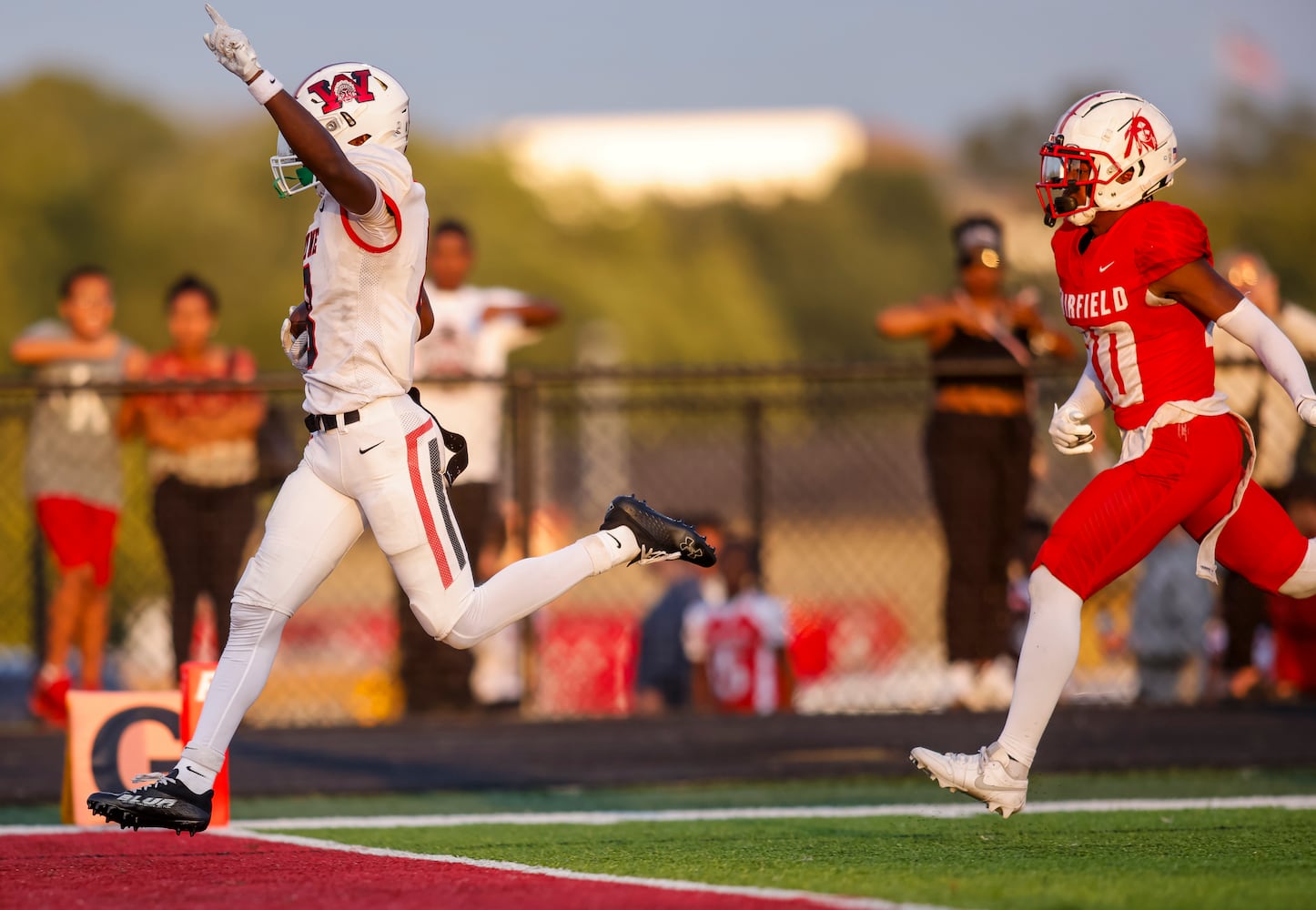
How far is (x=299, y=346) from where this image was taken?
5.45 metres

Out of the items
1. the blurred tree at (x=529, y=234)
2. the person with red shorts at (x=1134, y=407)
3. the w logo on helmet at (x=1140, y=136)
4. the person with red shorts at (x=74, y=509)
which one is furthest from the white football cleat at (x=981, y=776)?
the blurred tree at (x=529, y=234)

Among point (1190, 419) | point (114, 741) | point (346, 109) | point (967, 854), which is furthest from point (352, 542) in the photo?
point (1190, 419)

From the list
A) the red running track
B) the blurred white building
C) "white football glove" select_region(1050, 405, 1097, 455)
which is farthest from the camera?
the blurred white building

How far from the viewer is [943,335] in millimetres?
9148

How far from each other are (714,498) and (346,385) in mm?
15237

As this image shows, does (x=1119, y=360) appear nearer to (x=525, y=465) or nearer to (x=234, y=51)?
(x=234, y=51)

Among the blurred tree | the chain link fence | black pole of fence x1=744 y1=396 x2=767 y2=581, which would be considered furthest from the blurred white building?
black pole of fence x1=744 y1=396 x2=767 y2=581

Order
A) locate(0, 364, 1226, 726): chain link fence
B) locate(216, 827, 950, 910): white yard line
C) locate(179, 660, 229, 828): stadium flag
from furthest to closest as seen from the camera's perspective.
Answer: locate(0, 364, 1226, 726): chain link fence, locate(179, 660, 229, 828): stadium flag, locate(216, 827, 950, 910): white yard line

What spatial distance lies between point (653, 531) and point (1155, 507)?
1.47m

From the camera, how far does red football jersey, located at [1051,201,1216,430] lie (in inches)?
210

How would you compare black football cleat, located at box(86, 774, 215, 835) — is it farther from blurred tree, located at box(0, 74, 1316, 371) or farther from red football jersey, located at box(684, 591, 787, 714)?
blurred tree, located at box(0, 74, 1316, 371)

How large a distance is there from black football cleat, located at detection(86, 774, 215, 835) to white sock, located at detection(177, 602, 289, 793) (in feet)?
0.35

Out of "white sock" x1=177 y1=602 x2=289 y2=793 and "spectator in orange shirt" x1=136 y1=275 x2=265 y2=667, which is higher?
"spectator in orange shirt" x1=136 y1=275 x2=265 y2=667

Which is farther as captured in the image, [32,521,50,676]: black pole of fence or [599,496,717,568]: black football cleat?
[32,521,50,676]: black pole of fence
